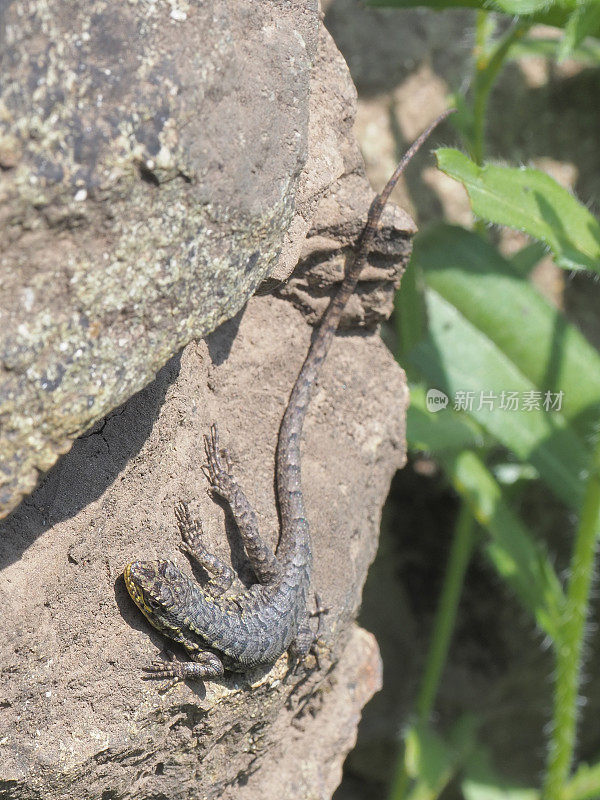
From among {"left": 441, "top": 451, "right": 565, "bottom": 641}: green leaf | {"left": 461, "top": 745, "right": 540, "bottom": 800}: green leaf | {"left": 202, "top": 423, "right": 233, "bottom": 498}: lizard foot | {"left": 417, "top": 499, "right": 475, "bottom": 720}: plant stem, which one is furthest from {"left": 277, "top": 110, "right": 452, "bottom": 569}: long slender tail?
{"left": 461, "top": 745, "right": 540, "bottom": 800}: green leaf

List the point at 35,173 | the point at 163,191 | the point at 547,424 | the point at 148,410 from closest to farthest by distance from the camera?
the point at 35,173 → the point at 163,191 → the point at 148,410 → the point at 547,424

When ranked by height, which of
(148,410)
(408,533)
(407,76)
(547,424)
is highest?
(407,76)

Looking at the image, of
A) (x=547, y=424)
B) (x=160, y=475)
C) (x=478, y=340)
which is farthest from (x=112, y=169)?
(x=547, y=424)

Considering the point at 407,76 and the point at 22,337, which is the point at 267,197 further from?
the point at 407,76

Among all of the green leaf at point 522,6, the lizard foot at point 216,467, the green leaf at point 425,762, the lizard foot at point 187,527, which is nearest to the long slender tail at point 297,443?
the lizard foot at point 216,467

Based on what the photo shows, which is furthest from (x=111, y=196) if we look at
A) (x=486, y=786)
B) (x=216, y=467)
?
(x=486, y=786)

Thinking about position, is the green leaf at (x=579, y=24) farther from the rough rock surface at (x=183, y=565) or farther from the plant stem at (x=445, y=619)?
the plant stem at (x=445, y=619)

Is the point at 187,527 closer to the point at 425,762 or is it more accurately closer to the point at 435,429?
the point at 435,429
